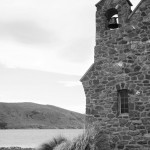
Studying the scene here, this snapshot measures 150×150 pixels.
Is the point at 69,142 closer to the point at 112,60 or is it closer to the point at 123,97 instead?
the point at 123,97

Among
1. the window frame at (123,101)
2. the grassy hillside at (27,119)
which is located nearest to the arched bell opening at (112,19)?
the window frame at (123,101)

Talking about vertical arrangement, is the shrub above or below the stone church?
below

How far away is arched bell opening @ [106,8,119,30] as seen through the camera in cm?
1590

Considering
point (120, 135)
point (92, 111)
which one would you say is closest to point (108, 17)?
point (92, 111)

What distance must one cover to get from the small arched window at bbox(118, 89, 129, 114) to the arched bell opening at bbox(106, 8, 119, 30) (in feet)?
11.8

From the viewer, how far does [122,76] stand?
1492 cm

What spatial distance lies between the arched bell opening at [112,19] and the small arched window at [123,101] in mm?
3592

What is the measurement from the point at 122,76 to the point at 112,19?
3218 millimetres

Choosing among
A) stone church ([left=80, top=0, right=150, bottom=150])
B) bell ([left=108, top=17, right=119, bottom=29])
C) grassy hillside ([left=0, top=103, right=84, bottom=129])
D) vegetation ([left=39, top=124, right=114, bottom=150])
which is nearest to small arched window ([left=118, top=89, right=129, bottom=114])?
stone church ([left=80, top=0, right=150, bottom=150])

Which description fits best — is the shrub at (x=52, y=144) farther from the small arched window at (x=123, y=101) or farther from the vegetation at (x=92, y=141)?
the small arched window at (x=123, y=101)

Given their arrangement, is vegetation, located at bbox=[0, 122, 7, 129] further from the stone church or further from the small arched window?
the small arched window

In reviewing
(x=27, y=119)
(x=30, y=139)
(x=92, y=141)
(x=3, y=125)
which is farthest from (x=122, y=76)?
(x=27, y=119)

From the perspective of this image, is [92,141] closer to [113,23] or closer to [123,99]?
[123,99]

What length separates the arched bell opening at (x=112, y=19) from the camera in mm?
15898
